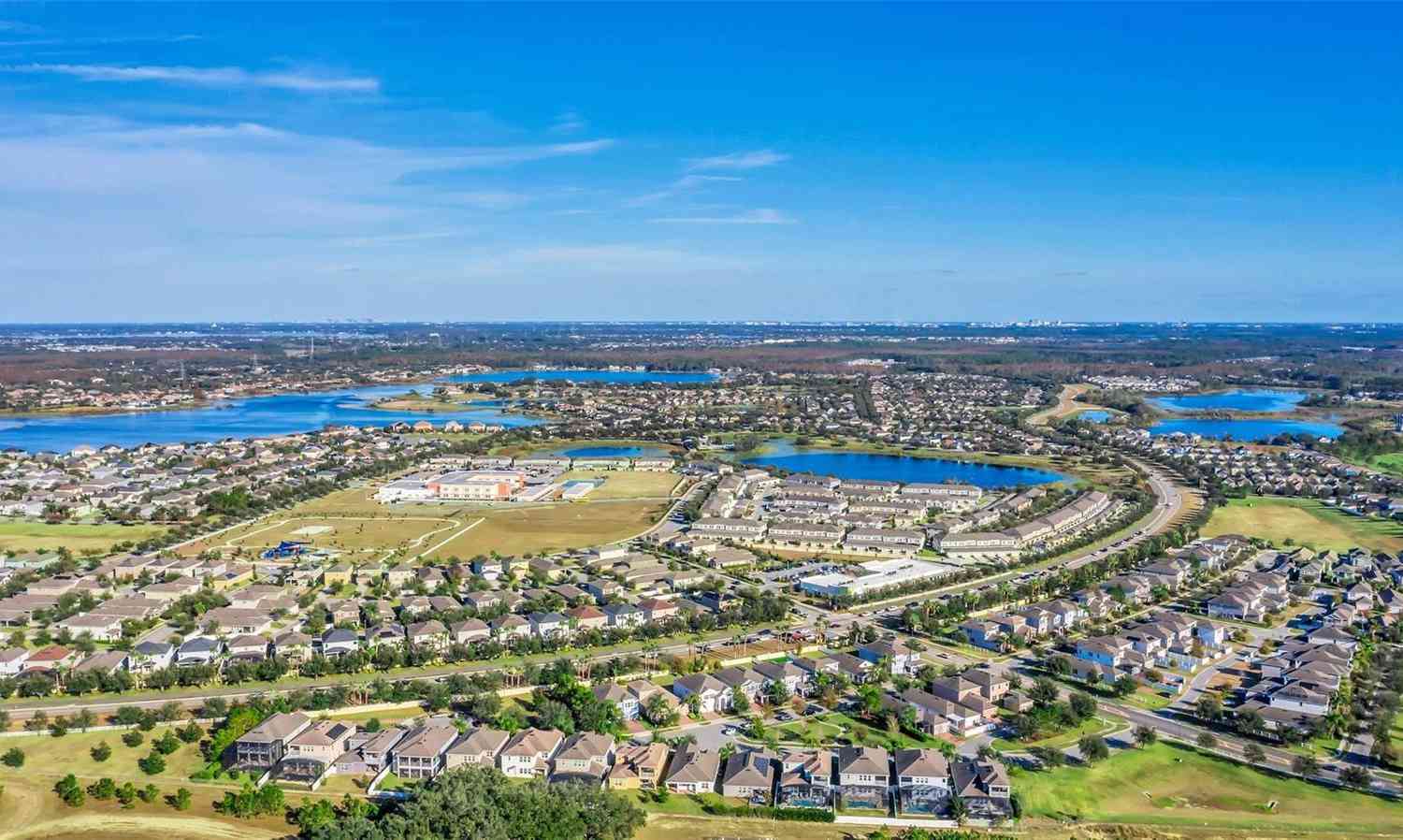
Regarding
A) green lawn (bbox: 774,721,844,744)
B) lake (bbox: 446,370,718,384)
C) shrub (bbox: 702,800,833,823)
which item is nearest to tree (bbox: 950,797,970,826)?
shrub (bbox: 702,800,833,823)

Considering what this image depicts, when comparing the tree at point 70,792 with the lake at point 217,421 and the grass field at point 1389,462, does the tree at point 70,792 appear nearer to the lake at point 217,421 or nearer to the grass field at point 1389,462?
the lake at point 217,421

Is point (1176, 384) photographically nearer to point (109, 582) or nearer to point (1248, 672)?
point (1248, 672)

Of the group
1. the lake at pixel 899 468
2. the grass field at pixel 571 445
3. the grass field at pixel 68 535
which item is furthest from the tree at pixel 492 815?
the grass field at pixel 571 445

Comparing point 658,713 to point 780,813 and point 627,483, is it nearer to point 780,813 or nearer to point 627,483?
point 780,813

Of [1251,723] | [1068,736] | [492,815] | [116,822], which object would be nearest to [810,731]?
[1068,736]

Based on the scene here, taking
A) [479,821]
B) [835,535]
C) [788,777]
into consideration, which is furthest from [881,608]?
[479,821]

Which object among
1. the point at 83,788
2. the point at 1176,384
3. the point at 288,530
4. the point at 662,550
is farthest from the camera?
the point at 1176,384

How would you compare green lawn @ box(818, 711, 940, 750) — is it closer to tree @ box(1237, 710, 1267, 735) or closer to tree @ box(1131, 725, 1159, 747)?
tree @ box(1131, 725, 1159, 747)

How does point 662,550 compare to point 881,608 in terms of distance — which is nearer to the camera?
point 881,608
